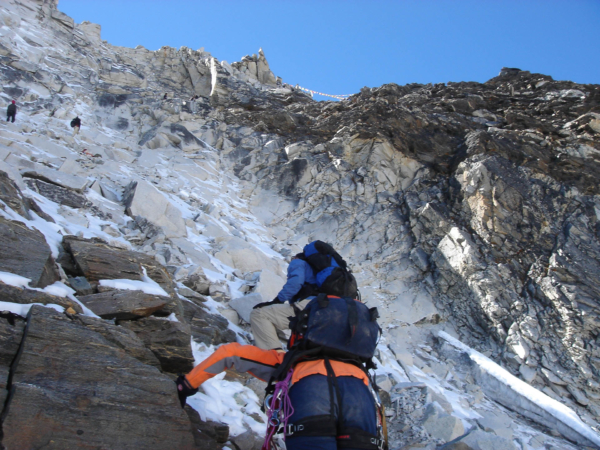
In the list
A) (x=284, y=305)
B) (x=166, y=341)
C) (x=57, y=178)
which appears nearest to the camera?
(x=166, y=341)

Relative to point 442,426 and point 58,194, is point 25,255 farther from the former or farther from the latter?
point 442,426

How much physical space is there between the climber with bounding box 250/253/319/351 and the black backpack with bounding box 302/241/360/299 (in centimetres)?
15

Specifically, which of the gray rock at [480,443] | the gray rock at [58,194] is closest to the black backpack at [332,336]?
the gray rock at [480,443]

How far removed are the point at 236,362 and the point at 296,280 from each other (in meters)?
1.58

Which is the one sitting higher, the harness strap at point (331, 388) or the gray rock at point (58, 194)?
the harness strap at point (331, 388)

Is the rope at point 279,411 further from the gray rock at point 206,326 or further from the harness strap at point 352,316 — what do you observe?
the gray rock at point 206,326

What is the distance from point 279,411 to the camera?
2.86m

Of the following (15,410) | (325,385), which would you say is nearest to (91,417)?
(15,410)

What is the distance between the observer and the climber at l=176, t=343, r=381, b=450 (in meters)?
2.55

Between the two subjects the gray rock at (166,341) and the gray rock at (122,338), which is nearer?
the gray rock at (122,338)

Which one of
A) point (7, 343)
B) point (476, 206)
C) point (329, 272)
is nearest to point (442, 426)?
point (329, 272)

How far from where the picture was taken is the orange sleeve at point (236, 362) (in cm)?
323

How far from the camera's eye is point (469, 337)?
964 centimetres

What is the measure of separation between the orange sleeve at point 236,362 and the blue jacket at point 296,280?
126 cm
